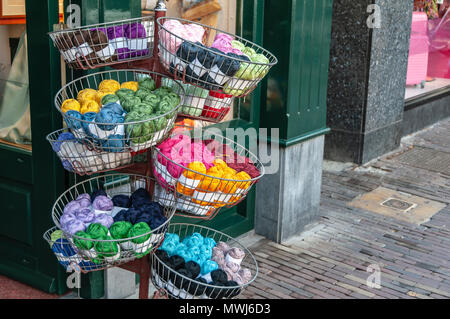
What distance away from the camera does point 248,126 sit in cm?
507

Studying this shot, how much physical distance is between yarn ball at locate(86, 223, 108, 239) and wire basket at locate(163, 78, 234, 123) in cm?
73

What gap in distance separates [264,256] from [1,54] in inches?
106

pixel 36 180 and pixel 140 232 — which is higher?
pixel 140 232

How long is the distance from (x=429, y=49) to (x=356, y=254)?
608 centimetres

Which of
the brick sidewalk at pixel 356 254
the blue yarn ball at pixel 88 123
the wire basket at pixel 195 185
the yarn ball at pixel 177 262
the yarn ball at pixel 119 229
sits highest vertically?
the blue yarn ball at pixel 88 123

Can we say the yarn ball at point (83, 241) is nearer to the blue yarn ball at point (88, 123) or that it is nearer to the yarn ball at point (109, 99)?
the blue yarn ball at point (88, 123)

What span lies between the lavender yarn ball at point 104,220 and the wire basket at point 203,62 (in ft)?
2.46

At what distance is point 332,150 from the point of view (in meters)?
7.82

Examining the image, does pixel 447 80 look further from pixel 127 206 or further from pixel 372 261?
pixel 127 206

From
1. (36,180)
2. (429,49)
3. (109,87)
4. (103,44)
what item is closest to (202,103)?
(109,87)

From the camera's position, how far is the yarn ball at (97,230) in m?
2.57

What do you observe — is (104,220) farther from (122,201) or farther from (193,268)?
(193,268)

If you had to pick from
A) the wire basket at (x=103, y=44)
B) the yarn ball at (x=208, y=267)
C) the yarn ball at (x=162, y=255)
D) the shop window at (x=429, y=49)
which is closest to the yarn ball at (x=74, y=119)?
the wire basket at (x=103, y=44)

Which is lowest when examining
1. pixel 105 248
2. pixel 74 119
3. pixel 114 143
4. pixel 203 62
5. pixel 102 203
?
pixel 105 248
